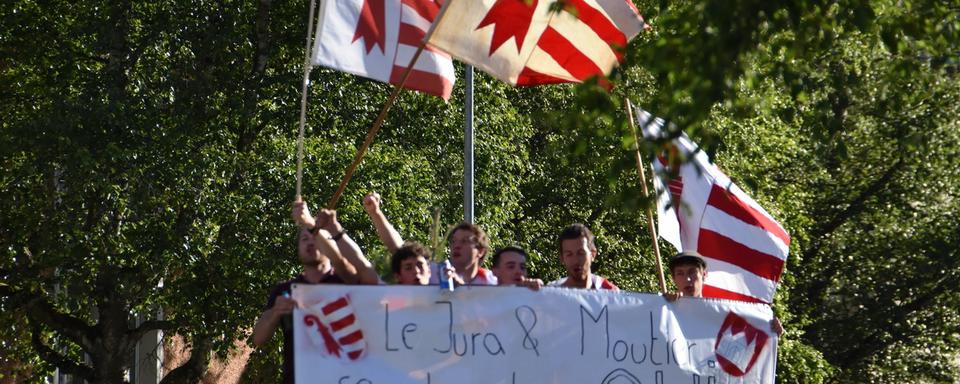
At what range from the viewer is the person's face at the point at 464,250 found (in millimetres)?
8016

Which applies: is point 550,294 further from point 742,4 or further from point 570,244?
point 742,4

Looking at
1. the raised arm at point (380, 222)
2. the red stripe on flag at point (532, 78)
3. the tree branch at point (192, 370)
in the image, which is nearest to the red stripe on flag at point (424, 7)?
the red stripe on flag at point (532, 78)

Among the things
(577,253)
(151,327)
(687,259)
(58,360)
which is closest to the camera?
(577,253)

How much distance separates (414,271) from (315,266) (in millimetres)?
508

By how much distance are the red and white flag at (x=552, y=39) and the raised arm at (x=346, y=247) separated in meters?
2.17

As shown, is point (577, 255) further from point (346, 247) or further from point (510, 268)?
point (346, 247)

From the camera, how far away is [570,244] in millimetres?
8156

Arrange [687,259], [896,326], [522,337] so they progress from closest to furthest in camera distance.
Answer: [522,337] < [687,259] < [896,326]

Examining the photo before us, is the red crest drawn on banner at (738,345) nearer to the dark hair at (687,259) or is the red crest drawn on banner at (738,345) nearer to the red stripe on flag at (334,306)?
the dark hair at (687,259)

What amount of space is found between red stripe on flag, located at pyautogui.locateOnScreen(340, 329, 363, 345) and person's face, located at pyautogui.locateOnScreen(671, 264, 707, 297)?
1.99 metres

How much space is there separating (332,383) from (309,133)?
9918 millimetres

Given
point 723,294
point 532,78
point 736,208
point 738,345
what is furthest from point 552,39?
point 738,345

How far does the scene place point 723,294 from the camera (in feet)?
32.0

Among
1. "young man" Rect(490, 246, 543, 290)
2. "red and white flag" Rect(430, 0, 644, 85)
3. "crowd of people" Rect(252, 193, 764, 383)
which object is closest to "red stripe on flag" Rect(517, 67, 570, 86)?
"red and white flag" Rect(430, 0, 644, 85)
